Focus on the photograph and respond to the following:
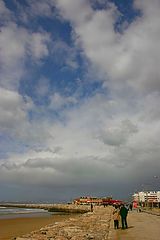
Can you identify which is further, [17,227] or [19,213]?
[19,213]

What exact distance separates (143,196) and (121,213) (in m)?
170

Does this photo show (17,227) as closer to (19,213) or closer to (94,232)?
(94,232)

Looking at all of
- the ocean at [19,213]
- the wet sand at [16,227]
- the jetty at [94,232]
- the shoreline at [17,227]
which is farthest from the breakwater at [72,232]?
the ocean at [19,213]

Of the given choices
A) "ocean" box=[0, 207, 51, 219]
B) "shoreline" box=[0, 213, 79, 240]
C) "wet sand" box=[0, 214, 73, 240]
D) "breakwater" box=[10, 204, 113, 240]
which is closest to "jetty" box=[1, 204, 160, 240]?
"breakwater" box=[10, 204, 113, 240]

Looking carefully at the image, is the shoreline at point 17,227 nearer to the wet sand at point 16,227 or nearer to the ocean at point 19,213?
the wet sand at point 16,227

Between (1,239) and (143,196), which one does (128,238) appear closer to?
(1,239)

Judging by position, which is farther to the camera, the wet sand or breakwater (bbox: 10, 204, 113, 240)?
the wet sand

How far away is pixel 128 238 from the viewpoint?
65.6 ft

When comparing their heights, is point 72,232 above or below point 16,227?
below

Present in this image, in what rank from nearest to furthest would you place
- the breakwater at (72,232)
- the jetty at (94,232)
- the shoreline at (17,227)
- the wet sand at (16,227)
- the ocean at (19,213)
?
the jetty at (94,232)
the breakwater at (72,232)
the shoreline at (17,227)
the wet sand at (16,227)
the ocean at (19,213)

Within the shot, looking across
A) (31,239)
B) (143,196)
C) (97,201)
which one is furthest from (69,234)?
(143,196)

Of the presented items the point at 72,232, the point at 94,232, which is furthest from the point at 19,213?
the point at 94,232

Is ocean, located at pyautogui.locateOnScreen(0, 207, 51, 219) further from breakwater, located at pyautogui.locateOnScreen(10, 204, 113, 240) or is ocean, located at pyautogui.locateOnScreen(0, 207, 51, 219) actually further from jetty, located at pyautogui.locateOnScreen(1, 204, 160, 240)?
jetty, located at pyautogui.locateOnScreen(1, 204, 160, 240)

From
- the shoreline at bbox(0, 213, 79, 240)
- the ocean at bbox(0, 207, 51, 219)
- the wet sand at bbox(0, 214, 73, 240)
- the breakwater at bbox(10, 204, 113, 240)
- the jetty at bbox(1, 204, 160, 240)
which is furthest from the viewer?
the ocean at bbox(0, 207, 51, 219)
